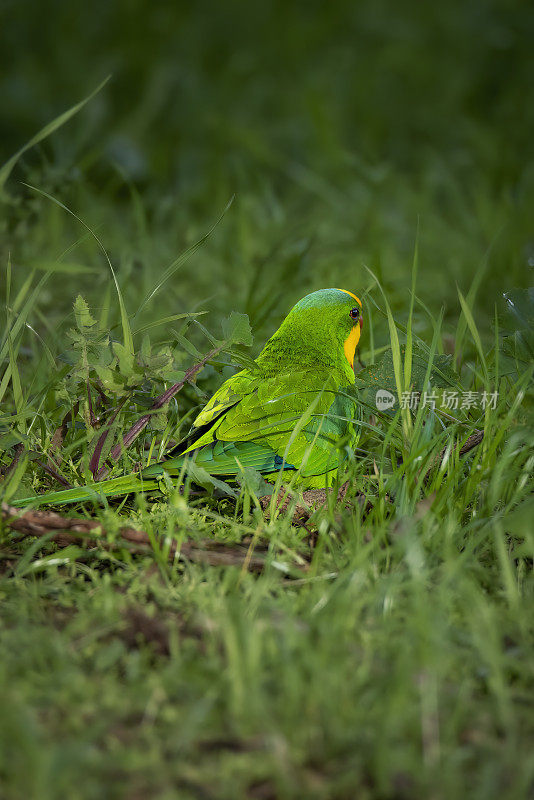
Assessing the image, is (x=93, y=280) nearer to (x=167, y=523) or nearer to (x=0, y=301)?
(x=0, y=301)

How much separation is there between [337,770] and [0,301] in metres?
2.72

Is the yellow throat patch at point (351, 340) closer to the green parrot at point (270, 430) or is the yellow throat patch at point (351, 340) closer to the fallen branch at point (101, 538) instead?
the green parrot at point (270, 430)

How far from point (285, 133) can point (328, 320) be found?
369cm

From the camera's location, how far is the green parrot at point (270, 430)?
2023 mm

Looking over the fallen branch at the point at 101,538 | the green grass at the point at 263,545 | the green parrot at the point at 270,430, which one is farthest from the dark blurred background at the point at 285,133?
the fallen branch at the point at 101,538

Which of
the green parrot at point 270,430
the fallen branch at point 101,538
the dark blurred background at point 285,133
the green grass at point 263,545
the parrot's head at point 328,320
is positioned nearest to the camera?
the green grass at point 263,545

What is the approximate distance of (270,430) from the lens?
2.16 meters

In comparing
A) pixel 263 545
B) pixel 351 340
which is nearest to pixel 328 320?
pixel 351 340

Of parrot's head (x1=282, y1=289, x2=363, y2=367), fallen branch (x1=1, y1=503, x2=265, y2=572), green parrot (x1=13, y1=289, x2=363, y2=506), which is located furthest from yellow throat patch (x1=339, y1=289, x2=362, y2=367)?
fallen branch (x1=1, y1=503, x2=265, y2=572)

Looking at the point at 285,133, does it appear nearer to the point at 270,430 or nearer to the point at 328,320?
the point at 328,320

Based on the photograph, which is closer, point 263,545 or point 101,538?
point 101,538

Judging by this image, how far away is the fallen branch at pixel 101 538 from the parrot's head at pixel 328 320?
2.98 feet

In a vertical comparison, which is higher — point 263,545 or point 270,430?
point 270,430

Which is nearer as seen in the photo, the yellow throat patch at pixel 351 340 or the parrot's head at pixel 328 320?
the parrot's head at pixel 328 320
